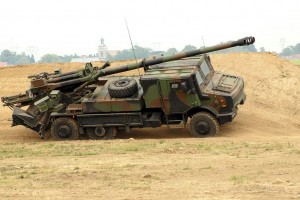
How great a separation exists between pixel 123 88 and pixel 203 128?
265 cm

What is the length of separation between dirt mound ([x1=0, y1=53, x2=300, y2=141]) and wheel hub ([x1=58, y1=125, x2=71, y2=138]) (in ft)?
7.03

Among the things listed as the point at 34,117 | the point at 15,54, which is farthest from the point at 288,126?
the point at 15,54

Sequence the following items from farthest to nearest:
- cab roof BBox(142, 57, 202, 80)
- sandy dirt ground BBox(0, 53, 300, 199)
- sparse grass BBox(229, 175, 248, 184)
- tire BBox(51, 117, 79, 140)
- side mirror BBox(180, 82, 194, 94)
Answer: tire BBox(51, 117, 79, 140)
cab roof BBox(142, 57, 202, 80)
side mirror BBox(180, 82, 194, 94)
sparse grass BBox(229, 175, 248, 184)
sandy dirt ground BBox(0, 53, 300, 199)

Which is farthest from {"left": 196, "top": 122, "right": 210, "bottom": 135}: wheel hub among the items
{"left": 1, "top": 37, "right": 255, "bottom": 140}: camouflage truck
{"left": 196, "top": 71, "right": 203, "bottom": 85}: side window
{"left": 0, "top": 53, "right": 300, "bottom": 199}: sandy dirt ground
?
{"left": 196, "top": 71, "right": 203, "bottom": 85}: side window

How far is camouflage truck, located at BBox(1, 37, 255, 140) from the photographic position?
1543cm

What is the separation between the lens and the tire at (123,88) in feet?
52.2

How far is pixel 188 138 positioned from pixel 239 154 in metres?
3.56

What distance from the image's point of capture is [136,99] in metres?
15.8

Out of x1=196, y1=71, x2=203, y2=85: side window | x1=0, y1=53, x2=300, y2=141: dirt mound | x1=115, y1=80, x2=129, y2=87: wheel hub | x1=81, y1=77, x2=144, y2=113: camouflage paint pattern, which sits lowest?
x1=0, y1=53, x2=300, y2=141: dirt mound

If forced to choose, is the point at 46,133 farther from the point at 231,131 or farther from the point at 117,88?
the point at 231,131

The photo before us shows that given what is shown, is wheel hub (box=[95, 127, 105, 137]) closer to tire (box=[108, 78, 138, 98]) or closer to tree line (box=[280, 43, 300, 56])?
tire (box=[108, 78, 138, 98])

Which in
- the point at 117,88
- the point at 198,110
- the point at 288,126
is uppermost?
the point at 117,88

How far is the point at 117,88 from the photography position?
52.3ft

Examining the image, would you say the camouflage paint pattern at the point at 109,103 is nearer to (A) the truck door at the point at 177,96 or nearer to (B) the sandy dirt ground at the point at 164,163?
(A) the truck door at the point at 177,96
